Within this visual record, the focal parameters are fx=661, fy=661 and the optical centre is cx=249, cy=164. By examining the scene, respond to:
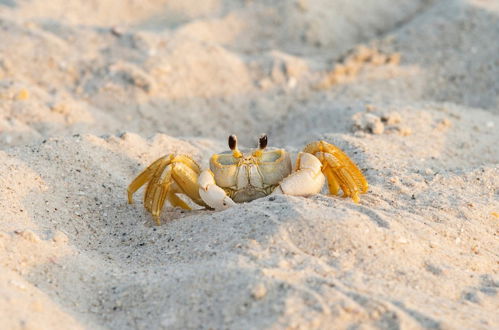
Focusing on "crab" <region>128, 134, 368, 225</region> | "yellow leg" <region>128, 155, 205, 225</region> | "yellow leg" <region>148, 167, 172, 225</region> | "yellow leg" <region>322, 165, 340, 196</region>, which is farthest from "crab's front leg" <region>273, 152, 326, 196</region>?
"yellow leg" <region>148, 167, 172, 225</region>

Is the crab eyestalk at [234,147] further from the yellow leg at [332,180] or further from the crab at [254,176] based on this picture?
the yellow leg at [332,180]

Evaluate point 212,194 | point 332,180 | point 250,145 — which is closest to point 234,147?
point 212,194

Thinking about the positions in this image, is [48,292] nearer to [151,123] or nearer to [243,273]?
[243,273]

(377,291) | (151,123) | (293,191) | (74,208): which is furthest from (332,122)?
(377,291)

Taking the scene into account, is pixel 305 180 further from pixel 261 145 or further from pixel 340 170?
pixel 261 145

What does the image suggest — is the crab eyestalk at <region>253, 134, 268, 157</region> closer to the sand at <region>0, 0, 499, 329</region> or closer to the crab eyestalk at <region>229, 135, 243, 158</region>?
the crab eyestalk at <region>229, 135, 243, 158</region>
